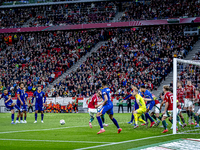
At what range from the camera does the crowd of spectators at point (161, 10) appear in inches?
1599

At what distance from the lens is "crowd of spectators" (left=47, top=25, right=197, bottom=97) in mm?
33562

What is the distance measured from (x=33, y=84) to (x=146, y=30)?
17525mm

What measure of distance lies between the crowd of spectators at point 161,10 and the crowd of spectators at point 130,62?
1972 millimetres

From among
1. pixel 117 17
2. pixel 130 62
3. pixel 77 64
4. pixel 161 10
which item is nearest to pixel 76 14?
pixel 117 17

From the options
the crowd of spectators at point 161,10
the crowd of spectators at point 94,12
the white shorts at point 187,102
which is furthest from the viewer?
the crowd of spectators at point 94,12

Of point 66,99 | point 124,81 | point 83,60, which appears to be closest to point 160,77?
point 124,81

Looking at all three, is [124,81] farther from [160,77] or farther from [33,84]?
[33,84]

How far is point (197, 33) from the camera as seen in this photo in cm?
3981

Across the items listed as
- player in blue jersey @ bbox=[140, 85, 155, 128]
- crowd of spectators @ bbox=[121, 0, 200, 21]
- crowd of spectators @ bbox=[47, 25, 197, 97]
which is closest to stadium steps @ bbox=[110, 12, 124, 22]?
crowd of spectators @ bbox=[121, 0, 200, 21]

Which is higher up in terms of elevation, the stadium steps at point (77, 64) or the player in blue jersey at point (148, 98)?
the stadium steps at point (77, 64)

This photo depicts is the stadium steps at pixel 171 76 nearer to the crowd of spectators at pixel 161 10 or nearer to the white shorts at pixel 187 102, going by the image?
the crowd of spectators at pixel 161 10

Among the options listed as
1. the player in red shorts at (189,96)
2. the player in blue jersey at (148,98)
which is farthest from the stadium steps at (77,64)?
the player in red shorts at (189,96)

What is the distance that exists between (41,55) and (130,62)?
576 inches

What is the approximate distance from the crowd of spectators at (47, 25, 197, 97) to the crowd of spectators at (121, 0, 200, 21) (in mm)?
1972
